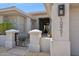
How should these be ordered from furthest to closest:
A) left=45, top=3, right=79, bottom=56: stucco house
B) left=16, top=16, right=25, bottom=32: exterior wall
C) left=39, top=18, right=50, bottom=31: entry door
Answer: left=39, top=18, right=50, bottom=31: entry door → left=16, top=16, right=25, bottom=32: exterior wall → left=45, top=3, right=79, bottom=56: stucco house

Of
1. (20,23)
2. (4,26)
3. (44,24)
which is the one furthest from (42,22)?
(4,26)

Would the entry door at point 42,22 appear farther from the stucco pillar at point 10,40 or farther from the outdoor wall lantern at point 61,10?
the outdoor wall lantern at point 61,10

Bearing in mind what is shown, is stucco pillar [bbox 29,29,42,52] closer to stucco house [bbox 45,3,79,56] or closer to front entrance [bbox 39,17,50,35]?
stucco house [bbox 45,3,79,56]

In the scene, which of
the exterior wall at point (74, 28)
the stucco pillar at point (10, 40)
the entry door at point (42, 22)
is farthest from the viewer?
the entry door at point (42, 22)

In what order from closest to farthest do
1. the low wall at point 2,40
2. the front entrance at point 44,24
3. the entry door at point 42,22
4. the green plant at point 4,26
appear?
1. the low wall at point 2,40
2. the green plant at point 4,26
3. the front entrance at point 44,24
4. the entry door at point 42,22

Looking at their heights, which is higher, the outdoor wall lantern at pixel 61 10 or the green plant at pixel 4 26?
the outdoor wall lantern at pixel 61 10

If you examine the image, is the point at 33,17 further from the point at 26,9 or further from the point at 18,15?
the point at 18,15

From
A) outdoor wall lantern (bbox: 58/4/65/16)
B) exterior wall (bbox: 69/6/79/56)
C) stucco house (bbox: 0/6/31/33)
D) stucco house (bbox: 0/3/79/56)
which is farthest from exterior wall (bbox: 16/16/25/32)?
outdoor wall lantern (bbox: 58/4/65/16)

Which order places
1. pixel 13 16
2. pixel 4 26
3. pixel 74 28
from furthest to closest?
pixel 13 16
pixel 4 26
pixel 74 28

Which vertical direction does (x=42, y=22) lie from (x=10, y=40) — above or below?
above

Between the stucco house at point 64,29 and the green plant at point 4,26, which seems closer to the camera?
the stucco house at point 64,29

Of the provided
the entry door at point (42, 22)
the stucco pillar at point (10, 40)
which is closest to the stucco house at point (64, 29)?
the stucco pillar at point (10, 40)

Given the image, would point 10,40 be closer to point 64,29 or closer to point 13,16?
point 64,29

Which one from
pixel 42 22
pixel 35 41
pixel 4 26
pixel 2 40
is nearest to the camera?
pixel 35 41
